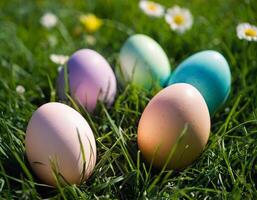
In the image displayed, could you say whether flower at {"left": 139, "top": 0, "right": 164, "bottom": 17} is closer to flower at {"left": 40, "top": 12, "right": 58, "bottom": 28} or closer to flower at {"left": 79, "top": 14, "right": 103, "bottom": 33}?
flower at {"left": 79, "top": 14, "right": 103, "bottom": 33}

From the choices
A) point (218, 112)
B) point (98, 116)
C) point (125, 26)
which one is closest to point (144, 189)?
point (98, 116)

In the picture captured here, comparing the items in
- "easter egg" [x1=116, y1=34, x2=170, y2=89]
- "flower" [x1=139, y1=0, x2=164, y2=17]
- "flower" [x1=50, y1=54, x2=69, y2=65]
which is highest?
"flower" [x1=139, y1=0, x2=164, y2=17]

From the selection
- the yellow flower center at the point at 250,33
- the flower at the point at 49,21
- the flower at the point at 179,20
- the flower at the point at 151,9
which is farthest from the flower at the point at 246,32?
the flower at the point at 49,21

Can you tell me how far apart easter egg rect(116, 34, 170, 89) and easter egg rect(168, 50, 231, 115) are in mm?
112

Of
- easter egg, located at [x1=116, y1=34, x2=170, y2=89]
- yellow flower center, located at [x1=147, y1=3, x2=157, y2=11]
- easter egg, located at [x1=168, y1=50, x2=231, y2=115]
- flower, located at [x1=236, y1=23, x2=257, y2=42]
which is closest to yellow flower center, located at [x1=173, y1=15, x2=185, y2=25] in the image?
yellow flower center, located at [x1=147, y1=3, x2=157, y2=11]

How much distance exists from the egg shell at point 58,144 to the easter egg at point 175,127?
6.8 inches

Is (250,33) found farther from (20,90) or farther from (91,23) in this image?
(20,90)

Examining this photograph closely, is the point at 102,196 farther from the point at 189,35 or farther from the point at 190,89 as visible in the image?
the point at 189,35

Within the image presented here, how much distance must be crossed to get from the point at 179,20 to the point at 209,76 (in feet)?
1.92

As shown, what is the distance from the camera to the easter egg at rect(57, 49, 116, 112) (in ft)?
4.83

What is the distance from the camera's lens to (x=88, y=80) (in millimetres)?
1468

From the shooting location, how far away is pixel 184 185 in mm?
1273

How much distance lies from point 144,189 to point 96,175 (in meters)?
0.14

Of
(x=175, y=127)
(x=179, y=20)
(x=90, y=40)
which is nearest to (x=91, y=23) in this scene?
(x=90, y=40)
